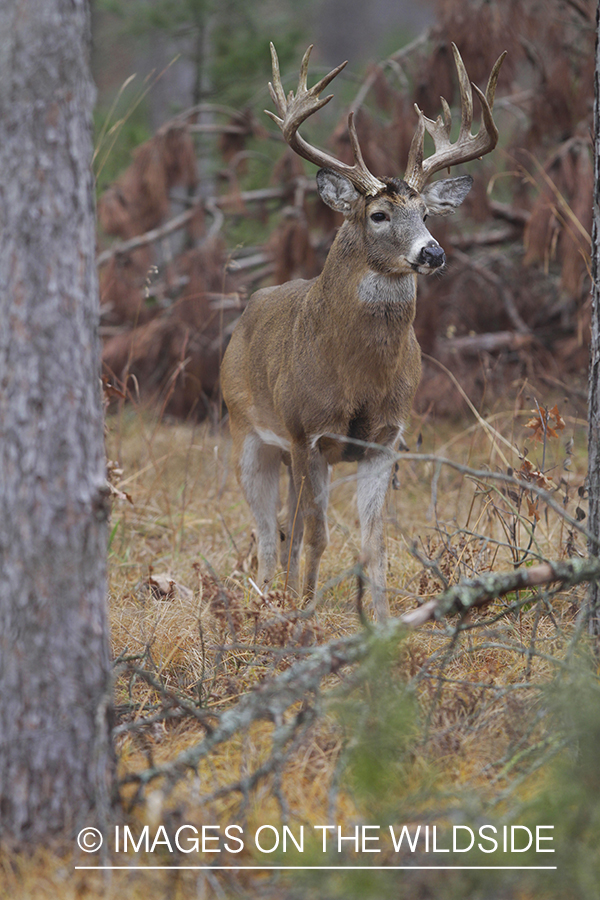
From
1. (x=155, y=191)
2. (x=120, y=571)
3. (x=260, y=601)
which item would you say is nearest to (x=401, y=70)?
(x=155, y=191)

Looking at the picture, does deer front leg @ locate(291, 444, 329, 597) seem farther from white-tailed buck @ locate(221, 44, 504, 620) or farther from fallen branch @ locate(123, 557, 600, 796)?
fallen branch @ locate(123, 557, 600, 796)

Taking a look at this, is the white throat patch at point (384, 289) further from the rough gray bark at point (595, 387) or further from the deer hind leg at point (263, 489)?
the deer hind leg at point (263, 489)

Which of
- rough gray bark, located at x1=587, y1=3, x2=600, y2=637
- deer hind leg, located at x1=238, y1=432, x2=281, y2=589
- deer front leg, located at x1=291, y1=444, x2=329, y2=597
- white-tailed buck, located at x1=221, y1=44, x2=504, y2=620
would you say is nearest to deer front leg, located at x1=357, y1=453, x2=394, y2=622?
white-tailed buck, located at x1=221, y1=44, x2=504, y2=620

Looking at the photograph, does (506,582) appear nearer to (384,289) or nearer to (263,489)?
(384,289)

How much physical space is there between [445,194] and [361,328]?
0.86 metres

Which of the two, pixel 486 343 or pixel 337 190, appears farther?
pixel 486 343

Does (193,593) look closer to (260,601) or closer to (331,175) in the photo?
(260,601)

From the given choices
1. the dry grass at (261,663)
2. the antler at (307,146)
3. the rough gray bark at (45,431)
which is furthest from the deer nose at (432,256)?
the rough gray bark at (45,431)

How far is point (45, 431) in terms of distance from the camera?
1.95 m

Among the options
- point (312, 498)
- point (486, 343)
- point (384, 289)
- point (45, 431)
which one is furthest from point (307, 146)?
point (486, 343)

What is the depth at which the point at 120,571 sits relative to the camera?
4.20m

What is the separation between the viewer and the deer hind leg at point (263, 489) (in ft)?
13.7

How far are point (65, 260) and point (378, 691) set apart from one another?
116 cm

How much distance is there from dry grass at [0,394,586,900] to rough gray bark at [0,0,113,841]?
0.50 ft
